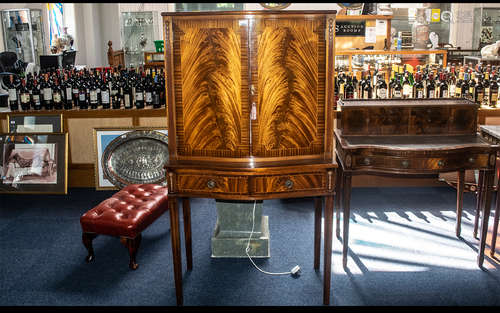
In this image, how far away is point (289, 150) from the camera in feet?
8.55

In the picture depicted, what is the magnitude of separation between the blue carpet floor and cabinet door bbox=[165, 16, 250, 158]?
2.97ft

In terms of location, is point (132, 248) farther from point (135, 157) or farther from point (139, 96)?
point (139, 96)

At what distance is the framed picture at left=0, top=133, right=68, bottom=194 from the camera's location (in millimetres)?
4547

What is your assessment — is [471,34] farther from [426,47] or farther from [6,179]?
[6,179]

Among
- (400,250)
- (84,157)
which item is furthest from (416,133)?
(84,157)

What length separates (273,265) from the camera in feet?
10.5

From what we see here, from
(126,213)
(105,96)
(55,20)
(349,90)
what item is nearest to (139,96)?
(105,96)

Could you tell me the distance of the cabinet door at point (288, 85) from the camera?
8.01 ft

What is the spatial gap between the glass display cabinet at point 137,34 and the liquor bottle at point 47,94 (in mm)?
6779

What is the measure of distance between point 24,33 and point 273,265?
325 inches

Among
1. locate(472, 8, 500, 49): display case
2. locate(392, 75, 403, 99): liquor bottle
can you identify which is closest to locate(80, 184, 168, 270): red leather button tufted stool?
locate(392, 75, 403, 99): liquor bottle

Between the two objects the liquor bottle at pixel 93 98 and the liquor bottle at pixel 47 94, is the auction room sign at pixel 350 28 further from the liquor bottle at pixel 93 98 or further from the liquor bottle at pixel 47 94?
the liquor bottle at pixel 47 94

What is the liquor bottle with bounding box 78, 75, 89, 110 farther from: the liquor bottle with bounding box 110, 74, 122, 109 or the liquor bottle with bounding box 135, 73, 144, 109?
the liquor bottle with bounding box 135, 73, 144, 109

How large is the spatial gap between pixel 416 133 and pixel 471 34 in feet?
30.2
